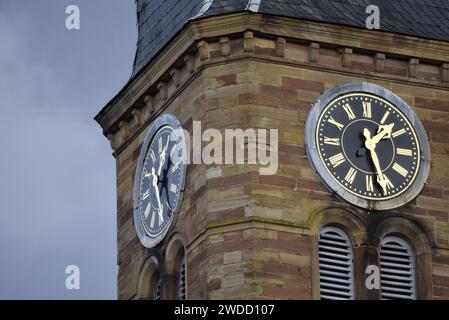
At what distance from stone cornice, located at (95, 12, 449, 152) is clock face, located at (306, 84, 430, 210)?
0.72 meters

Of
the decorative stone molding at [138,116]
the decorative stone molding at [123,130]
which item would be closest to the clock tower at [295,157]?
the decorative stone molding at [138,116]

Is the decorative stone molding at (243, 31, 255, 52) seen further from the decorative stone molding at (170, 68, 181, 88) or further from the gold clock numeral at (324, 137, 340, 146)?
the gold clock numeral at (324, 137, 340, 146)

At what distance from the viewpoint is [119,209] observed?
95.4 metres

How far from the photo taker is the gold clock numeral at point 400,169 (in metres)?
91.8

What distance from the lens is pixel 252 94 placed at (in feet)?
300

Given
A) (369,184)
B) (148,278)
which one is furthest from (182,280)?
(369,184)

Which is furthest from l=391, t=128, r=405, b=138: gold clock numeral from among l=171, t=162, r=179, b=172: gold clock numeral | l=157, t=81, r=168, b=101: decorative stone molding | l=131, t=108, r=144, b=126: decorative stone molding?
l=131, t=108, r=144, b=126: decorative stone molding

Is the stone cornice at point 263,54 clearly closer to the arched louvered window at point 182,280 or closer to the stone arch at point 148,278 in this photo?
the stone arch at point 148,278
